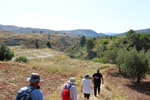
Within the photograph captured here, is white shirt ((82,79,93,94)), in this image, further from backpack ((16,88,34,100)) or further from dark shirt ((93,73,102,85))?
backpack ((16,88,34,100))

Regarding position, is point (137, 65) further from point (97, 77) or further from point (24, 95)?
point (24, 95)

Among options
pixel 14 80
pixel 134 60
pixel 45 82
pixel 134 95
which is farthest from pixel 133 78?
pixel 14 80

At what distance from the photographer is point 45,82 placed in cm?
1303

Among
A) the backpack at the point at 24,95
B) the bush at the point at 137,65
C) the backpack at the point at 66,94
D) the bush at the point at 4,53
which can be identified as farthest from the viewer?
the bush at the point at 4,53

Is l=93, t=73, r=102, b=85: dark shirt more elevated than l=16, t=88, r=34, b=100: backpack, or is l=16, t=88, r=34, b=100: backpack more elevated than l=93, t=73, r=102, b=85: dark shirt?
l=16, t=88, r=34, b=100: backpack

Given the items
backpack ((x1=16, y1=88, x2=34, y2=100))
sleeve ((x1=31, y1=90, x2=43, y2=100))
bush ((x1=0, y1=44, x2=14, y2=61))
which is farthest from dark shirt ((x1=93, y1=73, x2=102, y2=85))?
bush ((x1=0, y1=44, x2=14, y2=61))

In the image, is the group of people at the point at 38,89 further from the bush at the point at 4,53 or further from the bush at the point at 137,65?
the bush at the point at 4,53

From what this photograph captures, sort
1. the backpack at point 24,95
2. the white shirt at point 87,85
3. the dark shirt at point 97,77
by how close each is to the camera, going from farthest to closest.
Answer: the dark shirt at point 97,77
the white shirt at point 87,85
the backpack at point 24,95

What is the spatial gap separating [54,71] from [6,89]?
8.35 meters

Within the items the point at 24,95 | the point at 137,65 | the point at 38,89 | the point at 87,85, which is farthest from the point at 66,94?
the point at 137,65

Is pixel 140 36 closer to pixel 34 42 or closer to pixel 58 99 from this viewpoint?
pixel 58 99

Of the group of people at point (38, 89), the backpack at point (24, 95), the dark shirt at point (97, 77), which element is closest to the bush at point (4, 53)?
the dark shirt at point (97, 77)

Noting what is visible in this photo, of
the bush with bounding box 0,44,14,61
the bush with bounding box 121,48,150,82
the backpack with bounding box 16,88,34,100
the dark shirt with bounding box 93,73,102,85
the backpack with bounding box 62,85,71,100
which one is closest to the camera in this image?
the backpack with bounding box 16,88,34,100

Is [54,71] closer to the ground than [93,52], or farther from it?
farther from it
